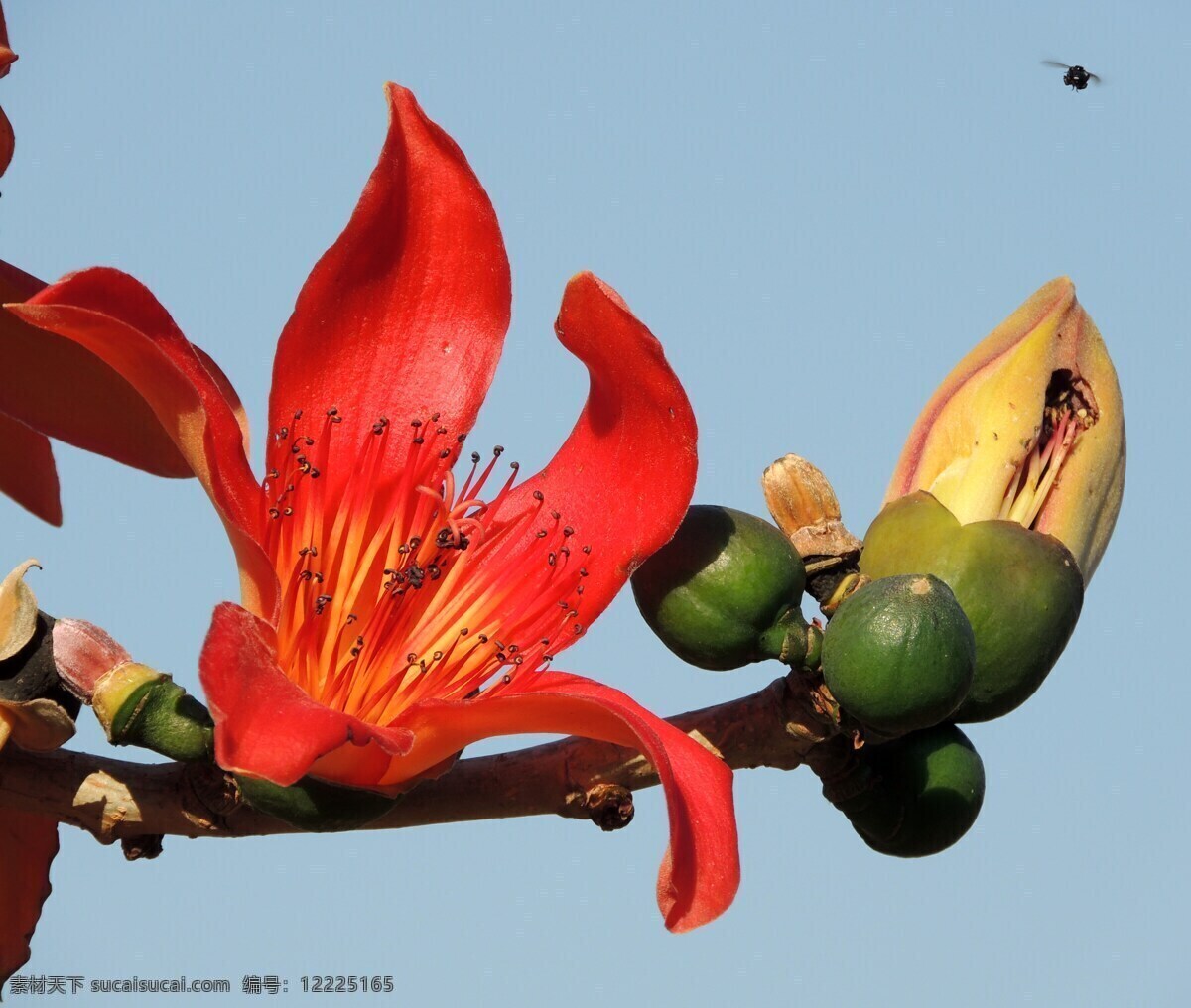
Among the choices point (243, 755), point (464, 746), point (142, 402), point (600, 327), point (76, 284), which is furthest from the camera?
point (142, 402)

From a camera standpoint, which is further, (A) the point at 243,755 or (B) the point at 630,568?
(B) the point at 630,568

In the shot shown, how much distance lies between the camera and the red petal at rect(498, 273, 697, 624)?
171 cm

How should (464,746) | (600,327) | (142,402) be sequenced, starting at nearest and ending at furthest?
(464,746) < (600,327) < (142,402)

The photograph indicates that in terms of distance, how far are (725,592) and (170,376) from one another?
2.02ft

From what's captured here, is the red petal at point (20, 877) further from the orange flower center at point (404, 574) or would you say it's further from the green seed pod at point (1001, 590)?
the green seed pod at point (1001, 590)

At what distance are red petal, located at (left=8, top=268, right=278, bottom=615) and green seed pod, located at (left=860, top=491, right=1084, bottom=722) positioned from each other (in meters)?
0.72

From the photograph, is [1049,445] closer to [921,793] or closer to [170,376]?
[921,793]

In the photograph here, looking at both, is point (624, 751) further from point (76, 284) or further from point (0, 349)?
point (0, 349)

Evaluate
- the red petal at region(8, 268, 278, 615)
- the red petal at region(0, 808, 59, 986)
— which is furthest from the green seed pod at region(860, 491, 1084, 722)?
the red petal at region(0, 808, 59, 986)

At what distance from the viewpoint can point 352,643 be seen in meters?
1.78

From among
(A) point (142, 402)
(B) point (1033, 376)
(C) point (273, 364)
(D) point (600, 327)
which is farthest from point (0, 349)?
(B) point (1033, 376)

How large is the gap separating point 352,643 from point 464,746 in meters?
0.23

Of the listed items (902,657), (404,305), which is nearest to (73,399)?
(404,305)

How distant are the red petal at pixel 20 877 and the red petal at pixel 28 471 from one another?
0.41 metres
